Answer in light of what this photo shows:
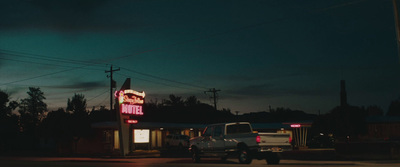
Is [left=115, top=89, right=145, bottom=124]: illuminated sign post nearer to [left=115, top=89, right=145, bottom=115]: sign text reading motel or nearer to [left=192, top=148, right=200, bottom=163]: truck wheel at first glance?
[left=115, top=89, right=145, bottom=115]: sign text reading motel

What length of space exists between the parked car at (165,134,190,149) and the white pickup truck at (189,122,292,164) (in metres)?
22.3

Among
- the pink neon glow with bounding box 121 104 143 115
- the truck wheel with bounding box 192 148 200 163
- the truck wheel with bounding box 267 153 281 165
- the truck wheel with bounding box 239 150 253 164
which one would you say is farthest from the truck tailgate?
the pink neon glow with bounding box 121 104 143 115

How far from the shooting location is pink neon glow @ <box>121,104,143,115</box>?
33694 mm

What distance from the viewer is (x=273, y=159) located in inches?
847

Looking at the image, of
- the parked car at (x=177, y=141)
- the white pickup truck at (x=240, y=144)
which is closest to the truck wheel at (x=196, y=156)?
the white pickup truck at (x=240, y=144)

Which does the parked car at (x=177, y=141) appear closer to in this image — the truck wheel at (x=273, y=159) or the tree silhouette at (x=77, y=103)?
the truck wheel at (x=273, y=159)

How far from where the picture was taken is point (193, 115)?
84125 millimetres

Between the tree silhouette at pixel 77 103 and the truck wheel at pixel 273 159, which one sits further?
the tree silhouette at pixel 77 103

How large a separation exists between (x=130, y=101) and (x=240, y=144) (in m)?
15.3

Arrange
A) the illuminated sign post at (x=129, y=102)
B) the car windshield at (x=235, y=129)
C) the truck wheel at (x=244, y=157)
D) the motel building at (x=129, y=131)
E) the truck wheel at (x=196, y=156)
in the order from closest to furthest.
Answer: the truck wheel at (x=244, y=157)
the car windshield at (x=235, y=129)
the truck wheel at (x=196, y=156)
the illuminated sign post at (x=129, y=102)
the motel building at (x=129, y=131)

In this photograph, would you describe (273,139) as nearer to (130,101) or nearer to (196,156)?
(196,156)

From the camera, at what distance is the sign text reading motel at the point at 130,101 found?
3362 cm

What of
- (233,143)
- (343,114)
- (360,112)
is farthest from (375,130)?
(233,143)

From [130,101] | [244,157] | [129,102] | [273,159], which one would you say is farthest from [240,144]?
[130,101]
